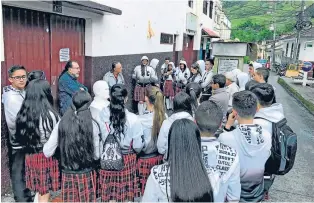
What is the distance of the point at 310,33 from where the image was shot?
84.5ft

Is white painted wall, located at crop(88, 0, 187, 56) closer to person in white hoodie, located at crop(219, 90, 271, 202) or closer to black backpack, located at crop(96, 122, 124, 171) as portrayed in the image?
black backpack, located at crop(96, 122, 124, 171)

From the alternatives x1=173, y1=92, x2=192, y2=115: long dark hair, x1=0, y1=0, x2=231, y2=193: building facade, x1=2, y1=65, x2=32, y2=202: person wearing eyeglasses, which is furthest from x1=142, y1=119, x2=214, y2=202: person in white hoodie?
x1=0, y1=0, x2=231, y2=193: building facade

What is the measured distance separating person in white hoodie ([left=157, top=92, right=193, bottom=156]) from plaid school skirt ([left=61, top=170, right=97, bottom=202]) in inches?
29.6

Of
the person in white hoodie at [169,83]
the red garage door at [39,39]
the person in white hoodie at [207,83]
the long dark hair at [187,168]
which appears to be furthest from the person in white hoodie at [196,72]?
the long dark hair at [187,168]

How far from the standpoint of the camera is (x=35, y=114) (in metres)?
2.91

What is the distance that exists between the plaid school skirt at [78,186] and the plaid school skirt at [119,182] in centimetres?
11

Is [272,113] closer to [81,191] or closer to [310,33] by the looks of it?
[81,191]

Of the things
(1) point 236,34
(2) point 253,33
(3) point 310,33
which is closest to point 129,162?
(3) point 310,33

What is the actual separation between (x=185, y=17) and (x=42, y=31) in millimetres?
9839

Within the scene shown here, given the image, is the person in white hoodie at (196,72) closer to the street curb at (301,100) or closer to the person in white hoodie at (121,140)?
the person in white hoodie at (121,140)

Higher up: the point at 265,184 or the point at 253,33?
the point at 253,33

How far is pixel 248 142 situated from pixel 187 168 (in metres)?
0.90

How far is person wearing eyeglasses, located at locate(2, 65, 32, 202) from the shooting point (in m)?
3.17

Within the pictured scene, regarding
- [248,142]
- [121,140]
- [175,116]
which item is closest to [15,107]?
[121,140]
